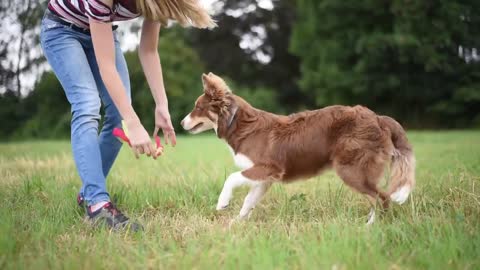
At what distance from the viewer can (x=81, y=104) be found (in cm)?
370

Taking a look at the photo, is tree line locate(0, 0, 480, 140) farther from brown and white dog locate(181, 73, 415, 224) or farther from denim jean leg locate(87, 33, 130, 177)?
brown and white dog locate(181, 73, 415, 224)

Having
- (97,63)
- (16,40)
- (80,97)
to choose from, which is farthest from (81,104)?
(16,40)

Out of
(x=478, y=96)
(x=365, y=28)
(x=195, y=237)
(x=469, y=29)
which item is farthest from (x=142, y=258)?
(x=365, y=28)

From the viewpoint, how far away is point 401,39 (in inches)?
880

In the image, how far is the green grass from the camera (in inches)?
104

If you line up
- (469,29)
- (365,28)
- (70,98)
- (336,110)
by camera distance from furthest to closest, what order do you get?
(365,28)
(469,29)
(336,110)
(70,98)

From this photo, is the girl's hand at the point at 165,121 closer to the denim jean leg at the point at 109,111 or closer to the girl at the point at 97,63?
the denim jean leg at the point at 109,111

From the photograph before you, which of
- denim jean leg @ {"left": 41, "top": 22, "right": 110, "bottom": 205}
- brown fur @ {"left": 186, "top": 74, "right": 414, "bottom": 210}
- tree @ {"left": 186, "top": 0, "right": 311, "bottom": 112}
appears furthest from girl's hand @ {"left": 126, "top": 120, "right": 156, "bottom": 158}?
tree @ {"left": 186, "top": 0, "right": 311, "bottom": 112}

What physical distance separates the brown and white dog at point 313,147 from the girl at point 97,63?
2.76 feet

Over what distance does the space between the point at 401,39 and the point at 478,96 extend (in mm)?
4133

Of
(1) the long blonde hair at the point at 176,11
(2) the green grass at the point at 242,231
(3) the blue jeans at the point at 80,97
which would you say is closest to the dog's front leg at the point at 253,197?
(2) the green grass at the point at 242,231

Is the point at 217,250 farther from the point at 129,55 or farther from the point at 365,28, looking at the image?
the point at 365,28

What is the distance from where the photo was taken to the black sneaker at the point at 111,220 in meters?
3.49

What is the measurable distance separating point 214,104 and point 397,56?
2139 cm
